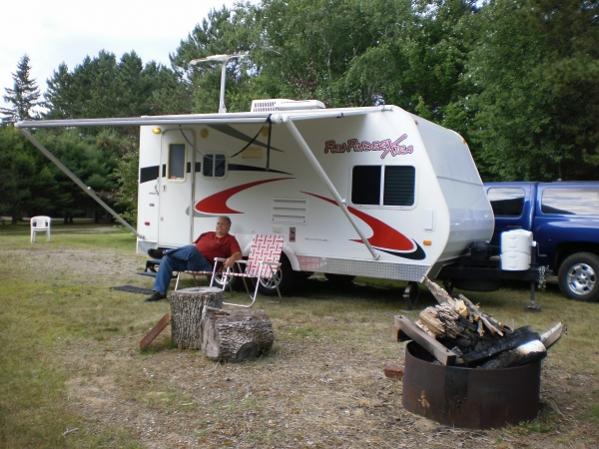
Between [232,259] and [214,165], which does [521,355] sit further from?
[214,165]

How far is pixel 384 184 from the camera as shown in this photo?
8.04m

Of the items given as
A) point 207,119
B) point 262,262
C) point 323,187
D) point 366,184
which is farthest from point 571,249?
point 207,119

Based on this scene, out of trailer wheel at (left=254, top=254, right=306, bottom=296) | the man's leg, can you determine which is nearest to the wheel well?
trailer wheel at (left=254, top=254, right=306, bottom=296)

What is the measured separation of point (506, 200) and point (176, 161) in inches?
209

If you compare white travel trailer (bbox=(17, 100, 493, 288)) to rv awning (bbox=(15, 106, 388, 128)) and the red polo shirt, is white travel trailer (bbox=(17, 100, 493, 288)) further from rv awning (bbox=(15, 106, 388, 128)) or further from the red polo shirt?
the red polo shirt

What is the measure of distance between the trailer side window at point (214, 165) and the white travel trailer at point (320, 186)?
18 mm

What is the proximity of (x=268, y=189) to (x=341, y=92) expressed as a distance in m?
11.2

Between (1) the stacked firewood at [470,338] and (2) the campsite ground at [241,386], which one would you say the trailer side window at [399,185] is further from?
(1) the stacked firewood at [470,338]

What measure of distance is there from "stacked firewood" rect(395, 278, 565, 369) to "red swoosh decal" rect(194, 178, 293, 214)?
4942mm

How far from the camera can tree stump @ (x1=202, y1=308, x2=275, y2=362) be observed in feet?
17.4

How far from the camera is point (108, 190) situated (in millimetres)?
32125

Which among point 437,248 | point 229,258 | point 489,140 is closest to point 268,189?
point 229,258

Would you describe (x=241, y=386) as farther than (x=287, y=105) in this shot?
No

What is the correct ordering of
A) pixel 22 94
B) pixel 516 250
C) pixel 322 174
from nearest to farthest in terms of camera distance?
1. pixel 322 174
2. pixel 516 250
3. pixel 22 94
